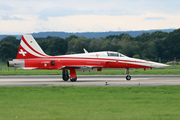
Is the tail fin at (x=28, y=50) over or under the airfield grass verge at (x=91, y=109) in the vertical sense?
over

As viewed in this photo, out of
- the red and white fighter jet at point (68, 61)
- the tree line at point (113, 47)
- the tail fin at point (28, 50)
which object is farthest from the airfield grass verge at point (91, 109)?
the tree line at point (113, 47)

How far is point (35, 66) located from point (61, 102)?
47.7ft

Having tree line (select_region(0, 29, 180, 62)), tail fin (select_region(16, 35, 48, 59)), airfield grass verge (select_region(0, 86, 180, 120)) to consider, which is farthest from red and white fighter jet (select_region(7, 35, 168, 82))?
tree line (select_region(0, 29, 180, 62))

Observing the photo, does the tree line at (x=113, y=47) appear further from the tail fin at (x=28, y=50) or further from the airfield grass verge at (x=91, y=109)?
the airfield grass verge at (x=91, y=109)

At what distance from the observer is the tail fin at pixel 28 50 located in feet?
92.3

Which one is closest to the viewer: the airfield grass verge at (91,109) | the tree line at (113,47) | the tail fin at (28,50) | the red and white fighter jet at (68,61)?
the airfield grass verge at (91,109)

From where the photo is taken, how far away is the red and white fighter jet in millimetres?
27734

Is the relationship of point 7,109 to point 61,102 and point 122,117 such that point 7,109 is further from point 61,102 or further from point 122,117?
point 122,117

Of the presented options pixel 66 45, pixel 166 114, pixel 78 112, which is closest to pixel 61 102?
pixel 78 112

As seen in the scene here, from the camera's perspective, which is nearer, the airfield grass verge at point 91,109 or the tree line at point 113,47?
the airfield grass verge at point 91,109

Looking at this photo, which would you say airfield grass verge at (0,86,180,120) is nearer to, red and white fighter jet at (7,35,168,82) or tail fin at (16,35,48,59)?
red and white fighter jet at (7,35,168,82)

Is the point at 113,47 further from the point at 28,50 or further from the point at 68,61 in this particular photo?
the point at 28,50

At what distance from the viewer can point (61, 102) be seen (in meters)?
13.9

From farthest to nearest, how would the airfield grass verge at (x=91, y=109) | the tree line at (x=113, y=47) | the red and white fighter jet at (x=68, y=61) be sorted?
the tree line at (x=113, y=47) < the red and white fighter jet at (x=68, y=61) < the airfield grass verge at (x=91, y=109)
